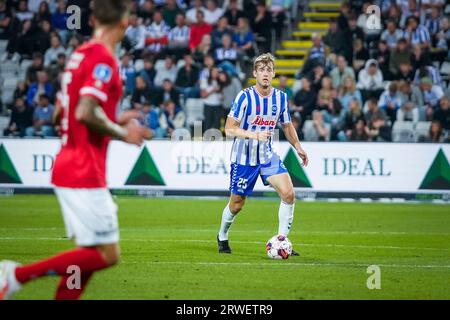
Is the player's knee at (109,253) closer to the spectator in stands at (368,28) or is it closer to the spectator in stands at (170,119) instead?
the spectator in stands at (170,119)

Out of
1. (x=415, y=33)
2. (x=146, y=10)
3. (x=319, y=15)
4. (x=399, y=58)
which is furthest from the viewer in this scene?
(x=319, y=15)

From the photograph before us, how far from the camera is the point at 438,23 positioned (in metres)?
26.6

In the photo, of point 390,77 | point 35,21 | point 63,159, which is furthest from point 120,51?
point 63,159

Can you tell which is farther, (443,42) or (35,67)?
(35,67)

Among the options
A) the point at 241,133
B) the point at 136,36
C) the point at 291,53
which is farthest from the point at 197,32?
the point at 241,133

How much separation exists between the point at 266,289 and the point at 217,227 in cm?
719

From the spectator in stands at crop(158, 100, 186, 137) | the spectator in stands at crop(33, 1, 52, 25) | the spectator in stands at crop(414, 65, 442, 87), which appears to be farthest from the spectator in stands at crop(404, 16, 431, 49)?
the spectator in stands at crop(33, 1, 52, 25)

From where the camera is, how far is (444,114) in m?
23.9

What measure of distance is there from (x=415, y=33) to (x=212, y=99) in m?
5.84

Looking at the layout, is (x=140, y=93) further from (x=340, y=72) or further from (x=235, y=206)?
(x=235, y=206)

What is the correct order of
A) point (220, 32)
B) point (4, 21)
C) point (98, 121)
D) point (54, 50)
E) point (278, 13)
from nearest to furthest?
1. point (98, 121)
2. point (220, 32)
3. point (54, 50)
4. point (278, 13)
5. point (4, 21)

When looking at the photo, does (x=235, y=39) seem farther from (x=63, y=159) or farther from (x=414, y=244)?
(x=63, y=159)

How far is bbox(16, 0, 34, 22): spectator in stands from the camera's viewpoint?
29.3m

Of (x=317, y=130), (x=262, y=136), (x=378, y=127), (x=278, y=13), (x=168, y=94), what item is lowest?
(x=317, y=130)
